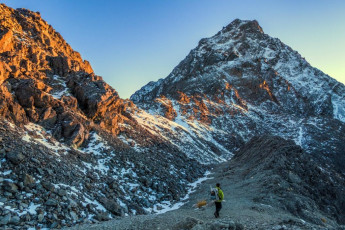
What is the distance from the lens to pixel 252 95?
128500mm

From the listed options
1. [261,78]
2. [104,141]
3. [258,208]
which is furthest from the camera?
[261,78]

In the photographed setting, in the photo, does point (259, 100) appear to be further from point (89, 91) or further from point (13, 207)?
point (13, 207)

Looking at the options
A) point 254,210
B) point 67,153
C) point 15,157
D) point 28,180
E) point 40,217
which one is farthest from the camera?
point 67,153

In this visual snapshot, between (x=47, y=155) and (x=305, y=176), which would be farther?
(x=305, y=176)

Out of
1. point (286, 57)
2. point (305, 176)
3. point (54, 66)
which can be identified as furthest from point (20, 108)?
point (286, 57)

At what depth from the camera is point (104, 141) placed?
29.4 m

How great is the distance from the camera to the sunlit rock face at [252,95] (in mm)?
80750

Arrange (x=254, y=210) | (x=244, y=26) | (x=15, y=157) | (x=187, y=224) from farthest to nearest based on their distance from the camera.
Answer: (x=244, y=26), (x=15, y=157), (x=254, y=210), (x=187, y=224)

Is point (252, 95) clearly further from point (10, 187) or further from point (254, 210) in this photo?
point (10, 187)

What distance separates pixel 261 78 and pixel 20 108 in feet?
425

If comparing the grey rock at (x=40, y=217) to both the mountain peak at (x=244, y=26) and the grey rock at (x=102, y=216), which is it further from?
the mountain peak at (x=244, y=26)

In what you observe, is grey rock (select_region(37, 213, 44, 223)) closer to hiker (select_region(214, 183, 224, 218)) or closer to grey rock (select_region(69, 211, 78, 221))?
grey rock (select_region(69, 211, 78, 221))

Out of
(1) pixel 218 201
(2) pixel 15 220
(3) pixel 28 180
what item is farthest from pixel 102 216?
(1) pixel 218 201

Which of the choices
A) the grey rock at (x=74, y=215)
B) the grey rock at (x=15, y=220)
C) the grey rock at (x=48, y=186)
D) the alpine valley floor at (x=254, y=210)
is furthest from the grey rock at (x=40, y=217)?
the grey rock at (x=48, y=186)
